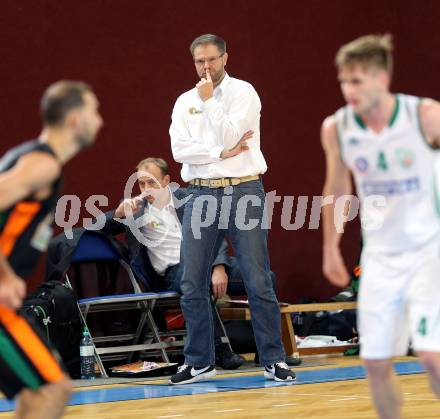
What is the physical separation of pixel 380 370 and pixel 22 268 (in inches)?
47.4

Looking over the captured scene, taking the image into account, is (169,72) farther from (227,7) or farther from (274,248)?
(274,248)

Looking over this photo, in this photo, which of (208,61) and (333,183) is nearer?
(333,183)

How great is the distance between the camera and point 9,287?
9.87 feet

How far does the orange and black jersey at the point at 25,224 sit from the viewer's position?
3.14 metres

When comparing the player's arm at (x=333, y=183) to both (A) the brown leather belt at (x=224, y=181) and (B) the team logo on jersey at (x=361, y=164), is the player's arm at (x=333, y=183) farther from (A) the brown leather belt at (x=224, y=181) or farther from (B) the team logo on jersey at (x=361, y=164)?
(A) the brown leather belt at (x=224, y=181)

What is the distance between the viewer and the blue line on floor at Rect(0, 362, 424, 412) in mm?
5586

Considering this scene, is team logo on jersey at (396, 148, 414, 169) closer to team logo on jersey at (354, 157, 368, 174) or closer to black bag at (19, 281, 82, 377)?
team logo on jersey at (354, 157, 368, 174)

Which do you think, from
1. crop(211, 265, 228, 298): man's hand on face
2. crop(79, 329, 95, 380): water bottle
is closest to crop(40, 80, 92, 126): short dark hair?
crop(211, 265, 228, 298): man's hand on face

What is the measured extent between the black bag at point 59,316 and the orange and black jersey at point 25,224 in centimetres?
343

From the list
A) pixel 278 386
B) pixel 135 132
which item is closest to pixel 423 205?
pixel 278 386

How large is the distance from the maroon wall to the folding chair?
4.03 feet

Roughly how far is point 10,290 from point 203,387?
9.87ft

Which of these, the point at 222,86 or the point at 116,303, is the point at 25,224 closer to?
the point at 222,86

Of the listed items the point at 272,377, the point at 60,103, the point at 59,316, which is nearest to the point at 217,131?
the point at 272,377
